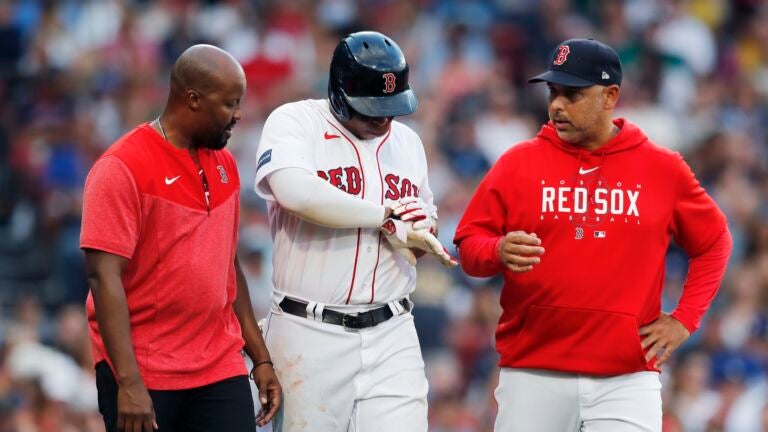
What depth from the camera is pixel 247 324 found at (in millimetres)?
5352

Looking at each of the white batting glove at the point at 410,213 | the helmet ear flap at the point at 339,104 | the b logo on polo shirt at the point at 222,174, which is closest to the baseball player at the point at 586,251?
A: the white batting glove at the point at 410,213

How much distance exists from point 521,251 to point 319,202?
770 millimetres

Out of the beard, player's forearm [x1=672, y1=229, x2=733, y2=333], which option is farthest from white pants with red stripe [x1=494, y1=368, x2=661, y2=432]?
the beard

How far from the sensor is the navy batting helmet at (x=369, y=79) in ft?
17.5

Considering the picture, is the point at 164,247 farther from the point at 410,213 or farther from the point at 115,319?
the point at 410,213

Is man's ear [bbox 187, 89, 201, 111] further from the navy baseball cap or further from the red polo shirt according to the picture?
the navy baseball cap

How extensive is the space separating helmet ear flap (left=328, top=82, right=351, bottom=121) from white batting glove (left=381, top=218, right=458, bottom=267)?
474 millimetres

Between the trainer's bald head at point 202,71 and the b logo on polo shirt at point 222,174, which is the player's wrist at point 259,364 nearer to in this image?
the b logo on polo shirt at point 222,174

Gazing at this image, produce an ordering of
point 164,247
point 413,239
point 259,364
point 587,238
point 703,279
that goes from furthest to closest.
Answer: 1. point 703,279
2. point 587,238
3. point 259,364
4. point 413,239
5. point 164,247

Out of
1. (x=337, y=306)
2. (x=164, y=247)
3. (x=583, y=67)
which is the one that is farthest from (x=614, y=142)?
(x=164, y=247)

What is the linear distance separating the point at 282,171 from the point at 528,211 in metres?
1.01

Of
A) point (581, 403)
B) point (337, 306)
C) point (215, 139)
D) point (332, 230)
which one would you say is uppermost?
point (215, 139)

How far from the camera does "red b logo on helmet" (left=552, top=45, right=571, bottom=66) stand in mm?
5578

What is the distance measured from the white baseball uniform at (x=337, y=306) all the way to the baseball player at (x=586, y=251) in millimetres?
398
